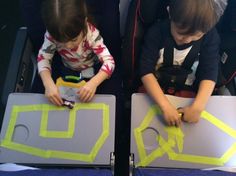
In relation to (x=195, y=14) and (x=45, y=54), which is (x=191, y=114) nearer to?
(x=195, y=14)

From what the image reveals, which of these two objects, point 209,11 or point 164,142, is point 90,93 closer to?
point 164,142

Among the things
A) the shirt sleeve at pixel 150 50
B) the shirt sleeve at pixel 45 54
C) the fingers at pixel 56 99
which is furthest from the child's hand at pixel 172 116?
the shirt sleeve at pixel 45 54

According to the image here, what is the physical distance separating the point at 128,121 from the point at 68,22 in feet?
1.56

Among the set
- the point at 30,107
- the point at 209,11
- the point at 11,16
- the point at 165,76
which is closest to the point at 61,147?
the point at 30,107

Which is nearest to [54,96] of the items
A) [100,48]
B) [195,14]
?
[100,48]

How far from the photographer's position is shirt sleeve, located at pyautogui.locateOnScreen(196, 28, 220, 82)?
1067mm

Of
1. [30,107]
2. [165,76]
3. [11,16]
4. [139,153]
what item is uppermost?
[11,16]

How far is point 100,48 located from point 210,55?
1.18 ft

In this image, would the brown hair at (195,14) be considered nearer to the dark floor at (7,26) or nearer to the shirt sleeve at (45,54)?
the shirt sleeve at (45,54)

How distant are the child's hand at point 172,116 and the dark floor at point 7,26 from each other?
3.40ft

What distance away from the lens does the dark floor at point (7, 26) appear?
1.76 meters

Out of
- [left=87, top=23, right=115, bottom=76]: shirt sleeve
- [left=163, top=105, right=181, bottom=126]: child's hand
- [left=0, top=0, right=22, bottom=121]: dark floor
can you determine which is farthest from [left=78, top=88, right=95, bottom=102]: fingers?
[left=0, top=0, right=22, bottom=121]: dark floor

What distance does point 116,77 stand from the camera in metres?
1.21

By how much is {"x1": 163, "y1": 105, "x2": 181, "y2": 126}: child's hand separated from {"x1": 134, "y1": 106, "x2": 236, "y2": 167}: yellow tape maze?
2 centimetres
